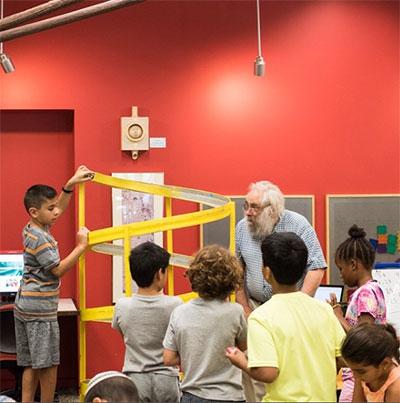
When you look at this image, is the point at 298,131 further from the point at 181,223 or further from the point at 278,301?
the point at 278,301

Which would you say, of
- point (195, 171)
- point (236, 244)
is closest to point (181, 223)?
point (236, 244)

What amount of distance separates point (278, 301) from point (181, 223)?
1787 millimetres

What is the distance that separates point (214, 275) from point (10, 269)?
11.3 ft

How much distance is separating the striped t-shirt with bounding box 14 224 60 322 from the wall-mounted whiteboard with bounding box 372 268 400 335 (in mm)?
2212

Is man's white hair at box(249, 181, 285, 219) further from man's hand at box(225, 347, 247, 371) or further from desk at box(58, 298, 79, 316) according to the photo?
desk at box(58, 298, 79, 316)

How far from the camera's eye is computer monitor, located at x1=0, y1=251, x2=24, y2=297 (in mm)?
6387

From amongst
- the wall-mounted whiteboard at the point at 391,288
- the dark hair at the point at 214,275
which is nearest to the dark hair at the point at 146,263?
the dark hair at the point at 214,275

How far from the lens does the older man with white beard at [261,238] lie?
454 cm

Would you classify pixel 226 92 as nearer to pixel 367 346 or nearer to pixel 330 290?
pixel 330 290

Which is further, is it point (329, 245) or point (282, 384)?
point (329, 245)

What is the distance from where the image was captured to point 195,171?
6770 millimetres

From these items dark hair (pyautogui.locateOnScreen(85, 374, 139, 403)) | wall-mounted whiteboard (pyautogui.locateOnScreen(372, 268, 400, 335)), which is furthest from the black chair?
dark hair (pyautogui.locateOnScreen(85, 374, 139, 403))

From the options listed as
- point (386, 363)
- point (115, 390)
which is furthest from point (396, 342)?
point (115, 390)

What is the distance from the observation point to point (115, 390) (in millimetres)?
2449
